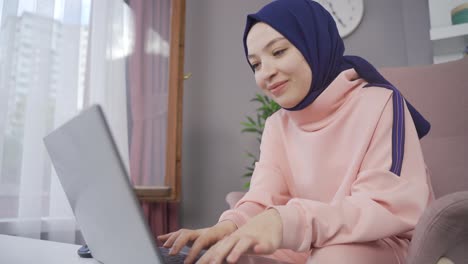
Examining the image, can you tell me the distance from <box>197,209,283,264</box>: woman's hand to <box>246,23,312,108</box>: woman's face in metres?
0.33

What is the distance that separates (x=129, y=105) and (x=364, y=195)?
5.91 feet

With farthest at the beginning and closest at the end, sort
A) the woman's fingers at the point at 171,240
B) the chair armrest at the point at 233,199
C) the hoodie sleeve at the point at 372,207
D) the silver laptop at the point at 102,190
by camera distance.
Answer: the chair armrest at the point at 233,199 → the woman's fingers at the point at 171,240 → the hoodie sleeve at the point at 372,207 → the silver laptop at the point at 102,190

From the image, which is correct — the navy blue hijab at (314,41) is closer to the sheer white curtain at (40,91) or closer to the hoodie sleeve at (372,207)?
the hoodie sleeve at (372,207)

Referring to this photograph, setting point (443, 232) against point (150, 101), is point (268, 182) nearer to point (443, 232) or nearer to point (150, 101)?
point (443, 232)

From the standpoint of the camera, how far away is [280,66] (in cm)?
77

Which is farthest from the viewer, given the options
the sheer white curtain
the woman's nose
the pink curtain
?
the pink curtain

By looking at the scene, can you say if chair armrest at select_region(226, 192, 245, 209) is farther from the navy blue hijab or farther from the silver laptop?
the silver laptop

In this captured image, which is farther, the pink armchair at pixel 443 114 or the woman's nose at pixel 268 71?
the pink armchair at pixel 443 114

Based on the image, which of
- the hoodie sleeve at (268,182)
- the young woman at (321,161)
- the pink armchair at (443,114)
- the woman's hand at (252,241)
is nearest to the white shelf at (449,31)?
the pink armchair at (443,114)

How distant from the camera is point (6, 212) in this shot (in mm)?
1520

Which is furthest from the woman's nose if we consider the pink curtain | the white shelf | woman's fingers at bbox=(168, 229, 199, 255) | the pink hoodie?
the pink curtain

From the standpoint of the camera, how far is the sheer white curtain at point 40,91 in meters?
1.54

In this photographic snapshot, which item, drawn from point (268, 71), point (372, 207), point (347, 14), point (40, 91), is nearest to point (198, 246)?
point (372, 207)

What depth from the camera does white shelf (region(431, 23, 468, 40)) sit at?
168 cm
